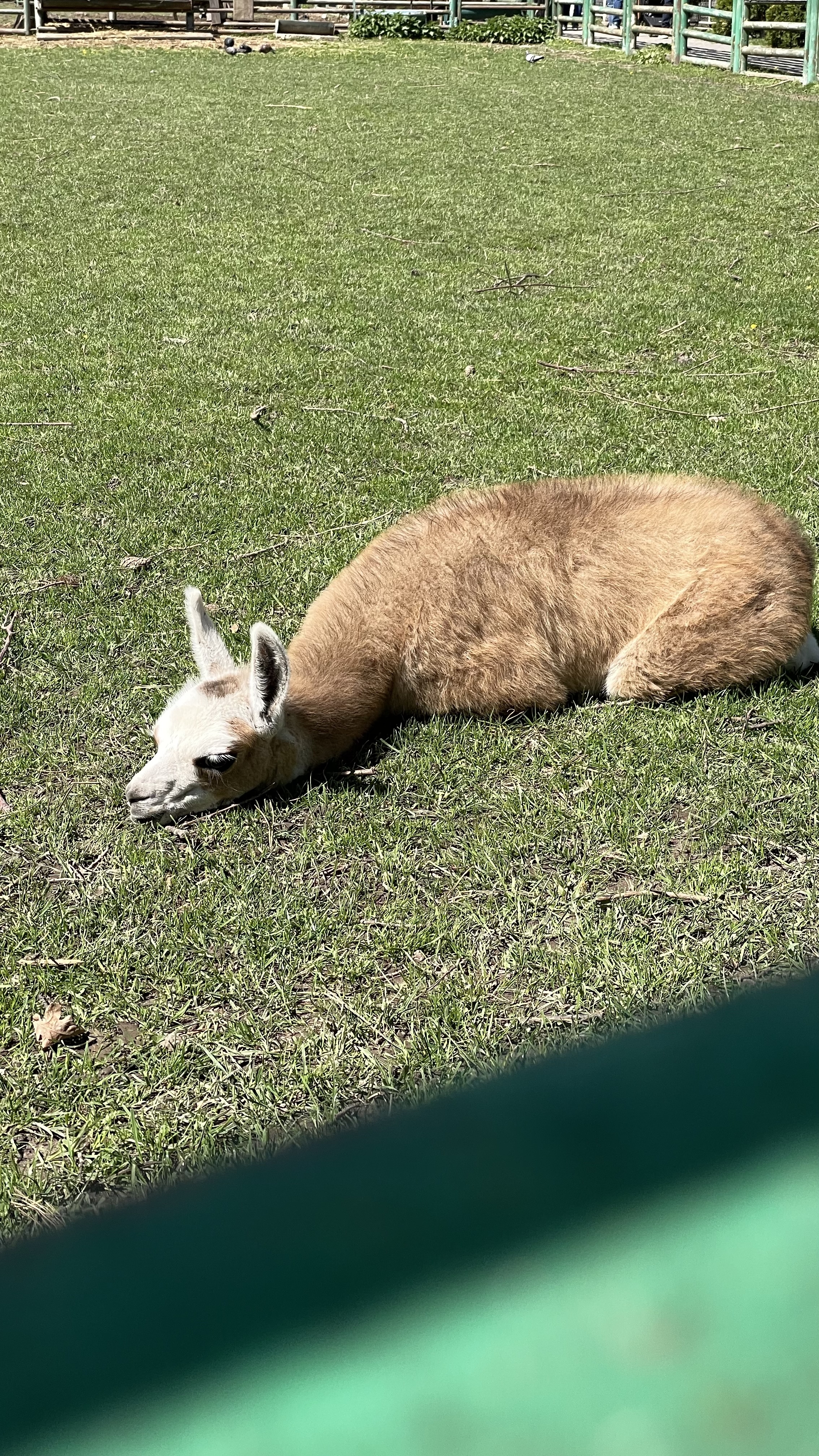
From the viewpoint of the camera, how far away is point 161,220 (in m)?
13.4

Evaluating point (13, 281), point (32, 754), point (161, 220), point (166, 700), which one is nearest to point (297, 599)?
point (166, 700)

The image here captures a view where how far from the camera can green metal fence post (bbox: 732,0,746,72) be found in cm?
2567

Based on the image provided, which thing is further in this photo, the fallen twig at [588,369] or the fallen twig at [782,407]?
the fallen twig at [588,369]

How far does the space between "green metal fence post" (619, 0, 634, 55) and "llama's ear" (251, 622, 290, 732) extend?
32116 millimetres

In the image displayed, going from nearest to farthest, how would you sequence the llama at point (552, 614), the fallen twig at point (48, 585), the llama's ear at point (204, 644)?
the llama's ear at point (204, 644) → the llama at point (552, 614) → the fallen twig at point (48, 585)

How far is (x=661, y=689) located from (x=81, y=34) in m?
33.5

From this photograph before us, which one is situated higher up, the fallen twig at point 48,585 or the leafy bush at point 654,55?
the leafy bush at point 654,55

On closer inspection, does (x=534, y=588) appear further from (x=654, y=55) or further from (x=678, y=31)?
(x=654, y=55)

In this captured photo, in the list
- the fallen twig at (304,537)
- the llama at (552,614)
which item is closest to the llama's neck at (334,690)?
the llama at (552,614)

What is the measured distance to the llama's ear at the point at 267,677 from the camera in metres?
3.96

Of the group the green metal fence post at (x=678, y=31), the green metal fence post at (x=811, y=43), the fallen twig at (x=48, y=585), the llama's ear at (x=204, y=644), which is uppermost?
the green metal fence post at (x=678, y=31)

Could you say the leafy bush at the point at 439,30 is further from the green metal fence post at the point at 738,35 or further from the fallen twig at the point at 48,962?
the fallen twig at the point at 48,962

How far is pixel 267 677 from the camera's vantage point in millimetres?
4062

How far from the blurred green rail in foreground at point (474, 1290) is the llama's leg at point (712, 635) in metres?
1.82
